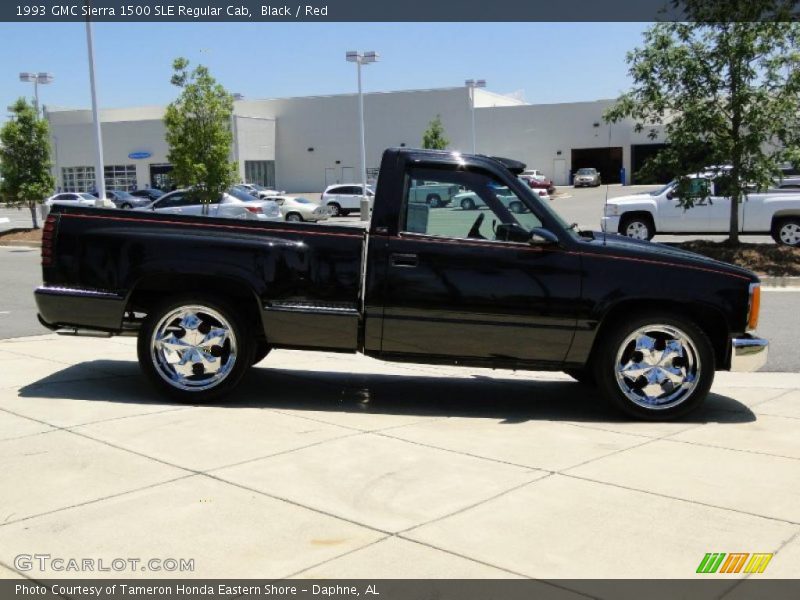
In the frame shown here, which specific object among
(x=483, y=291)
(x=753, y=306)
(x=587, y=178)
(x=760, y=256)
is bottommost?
(x=760, y=256)

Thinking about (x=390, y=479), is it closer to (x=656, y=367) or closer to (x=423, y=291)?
(x=423, y=291)

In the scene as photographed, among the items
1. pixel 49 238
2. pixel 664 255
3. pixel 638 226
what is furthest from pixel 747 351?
pixel 638 226

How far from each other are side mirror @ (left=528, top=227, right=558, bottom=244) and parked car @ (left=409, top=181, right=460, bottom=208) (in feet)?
2.17

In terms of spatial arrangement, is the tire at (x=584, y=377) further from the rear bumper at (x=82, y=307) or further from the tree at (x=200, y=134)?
the tree at (x=200, y=134)

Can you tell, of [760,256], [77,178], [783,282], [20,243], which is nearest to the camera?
[783,282]

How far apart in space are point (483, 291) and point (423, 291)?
0.43 m

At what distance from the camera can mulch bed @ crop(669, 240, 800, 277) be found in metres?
17.2

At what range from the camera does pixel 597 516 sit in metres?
4.52

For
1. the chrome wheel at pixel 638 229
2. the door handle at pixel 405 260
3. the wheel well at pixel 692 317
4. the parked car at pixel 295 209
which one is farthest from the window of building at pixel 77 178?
the wheel well at pixel 692 317

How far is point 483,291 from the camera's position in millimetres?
6445

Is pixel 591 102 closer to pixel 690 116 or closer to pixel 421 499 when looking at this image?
pixel 690 116

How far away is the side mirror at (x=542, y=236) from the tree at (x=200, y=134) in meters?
22.9

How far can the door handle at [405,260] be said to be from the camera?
255 inches

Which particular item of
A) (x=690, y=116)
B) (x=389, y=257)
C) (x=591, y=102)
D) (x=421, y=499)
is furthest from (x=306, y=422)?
(x=591, y=102)
